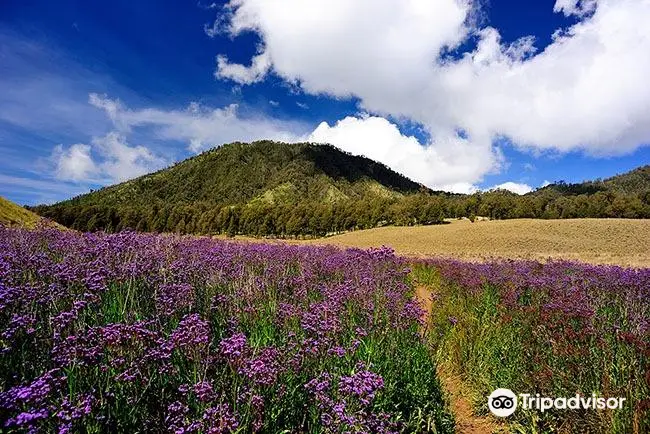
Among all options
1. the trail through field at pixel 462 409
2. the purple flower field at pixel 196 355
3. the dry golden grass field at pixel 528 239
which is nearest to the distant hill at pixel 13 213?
the purple flower field at pixel 196 355

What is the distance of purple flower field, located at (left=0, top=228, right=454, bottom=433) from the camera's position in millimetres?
2727

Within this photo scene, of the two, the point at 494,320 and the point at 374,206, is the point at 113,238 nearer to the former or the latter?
the point at 494,320

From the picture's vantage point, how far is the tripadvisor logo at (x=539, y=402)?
413 cm

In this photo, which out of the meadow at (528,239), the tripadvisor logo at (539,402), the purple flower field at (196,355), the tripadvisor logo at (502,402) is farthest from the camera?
the meadow at (528,239)

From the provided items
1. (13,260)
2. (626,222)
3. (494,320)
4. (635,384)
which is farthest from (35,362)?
(626,222)

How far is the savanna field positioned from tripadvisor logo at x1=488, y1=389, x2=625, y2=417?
0.08m

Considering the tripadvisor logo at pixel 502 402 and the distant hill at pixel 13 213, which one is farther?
the distant hill at pixel 13 213

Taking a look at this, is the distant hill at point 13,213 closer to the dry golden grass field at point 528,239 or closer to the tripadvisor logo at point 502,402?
the tripadvisor logo at point 502,402

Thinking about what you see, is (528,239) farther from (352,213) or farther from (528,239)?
(352,213)

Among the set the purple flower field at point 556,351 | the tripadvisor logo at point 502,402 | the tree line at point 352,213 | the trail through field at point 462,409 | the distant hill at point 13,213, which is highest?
the tree line at point 352,213

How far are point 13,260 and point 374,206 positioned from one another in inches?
3550

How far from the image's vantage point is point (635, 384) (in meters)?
4.34

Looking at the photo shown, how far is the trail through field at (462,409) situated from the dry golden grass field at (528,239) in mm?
36941

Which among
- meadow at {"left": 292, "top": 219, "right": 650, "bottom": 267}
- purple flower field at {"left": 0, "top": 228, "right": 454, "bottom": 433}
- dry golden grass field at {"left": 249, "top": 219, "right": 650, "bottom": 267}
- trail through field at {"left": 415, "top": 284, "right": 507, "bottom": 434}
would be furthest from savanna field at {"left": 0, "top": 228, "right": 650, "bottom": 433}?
dry golden grass field at {"left": 249, "top": 219, "right": 650, "bottom": 267}
